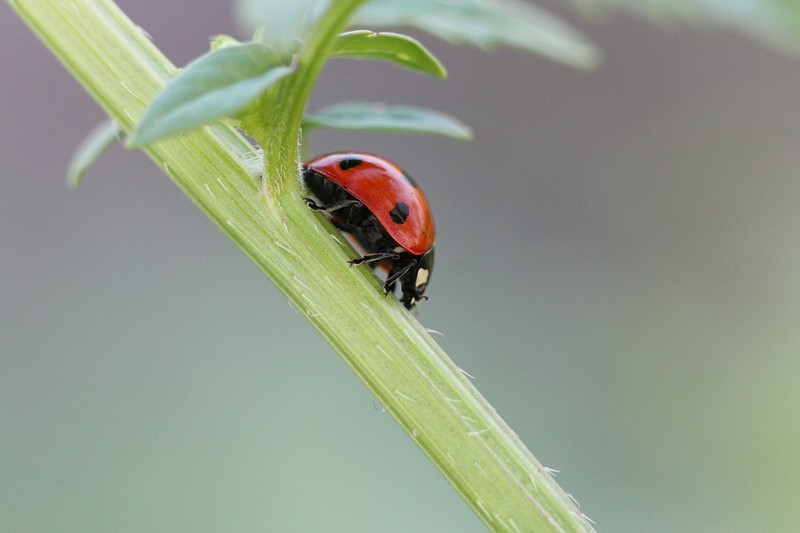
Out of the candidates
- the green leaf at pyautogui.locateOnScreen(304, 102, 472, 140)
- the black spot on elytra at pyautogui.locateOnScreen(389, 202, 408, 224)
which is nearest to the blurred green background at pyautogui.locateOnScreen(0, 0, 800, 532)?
the black spot on elytra at pyautogui.locateOnScreen(389, 202, 408, 224)

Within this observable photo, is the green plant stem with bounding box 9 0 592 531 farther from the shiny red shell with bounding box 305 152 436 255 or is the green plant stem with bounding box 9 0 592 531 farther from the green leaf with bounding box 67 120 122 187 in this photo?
the shiny red shell with bounding box 305 152 436 255

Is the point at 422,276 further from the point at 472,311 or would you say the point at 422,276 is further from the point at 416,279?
the point at 472,311

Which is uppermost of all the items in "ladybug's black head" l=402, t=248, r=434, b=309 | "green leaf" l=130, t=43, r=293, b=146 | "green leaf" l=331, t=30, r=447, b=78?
"ladybug's black head" l=402, t=248, r=434, b=309

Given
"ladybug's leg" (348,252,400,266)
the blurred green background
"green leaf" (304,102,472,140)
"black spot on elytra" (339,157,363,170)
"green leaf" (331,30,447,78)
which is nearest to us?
"green leaf" (331,30,447,78)

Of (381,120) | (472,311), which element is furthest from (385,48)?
(472,311)

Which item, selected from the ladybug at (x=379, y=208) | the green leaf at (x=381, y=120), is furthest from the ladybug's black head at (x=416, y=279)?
the green leaf at (x=381, y=120)

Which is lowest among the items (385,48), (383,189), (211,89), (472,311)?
(211,89)

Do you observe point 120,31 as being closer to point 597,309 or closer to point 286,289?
point 286,289
